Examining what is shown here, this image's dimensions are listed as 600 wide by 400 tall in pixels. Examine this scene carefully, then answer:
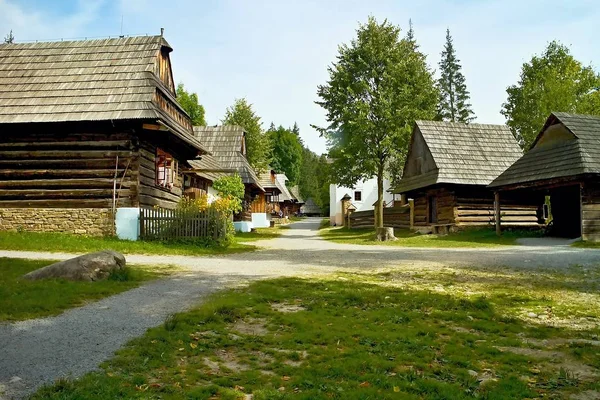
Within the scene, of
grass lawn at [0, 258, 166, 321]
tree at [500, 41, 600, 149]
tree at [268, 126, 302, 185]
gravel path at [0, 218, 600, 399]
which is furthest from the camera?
tree at [268, 126, 302, 185]

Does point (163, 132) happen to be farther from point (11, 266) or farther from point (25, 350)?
point (25, 350)

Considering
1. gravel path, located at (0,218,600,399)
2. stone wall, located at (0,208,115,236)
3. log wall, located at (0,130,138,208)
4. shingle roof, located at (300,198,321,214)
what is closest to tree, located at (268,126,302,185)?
shingle roof, located at (300,198,321,214)

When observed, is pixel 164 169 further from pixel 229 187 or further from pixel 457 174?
pixel 457 174

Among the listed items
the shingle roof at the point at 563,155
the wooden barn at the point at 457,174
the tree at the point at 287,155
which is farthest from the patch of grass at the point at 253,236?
the tree at the point at 287,155

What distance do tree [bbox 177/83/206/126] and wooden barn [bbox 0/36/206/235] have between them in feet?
102

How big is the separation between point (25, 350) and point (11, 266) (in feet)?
22.3

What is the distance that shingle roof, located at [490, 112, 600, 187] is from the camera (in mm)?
20464

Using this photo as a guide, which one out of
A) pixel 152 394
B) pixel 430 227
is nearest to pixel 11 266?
pixel 152 394

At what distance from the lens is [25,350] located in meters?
5.13

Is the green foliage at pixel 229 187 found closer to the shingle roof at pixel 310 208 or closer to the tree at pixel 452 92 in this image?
the tree at pixel 452 92

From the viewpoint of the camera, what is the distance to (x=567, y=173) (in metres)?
20.5

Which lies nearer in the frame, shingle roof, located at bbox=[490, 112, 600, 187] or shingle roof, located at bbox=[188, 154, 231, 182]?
shingle roof, located at bbox=[490, 112, 600, 187]

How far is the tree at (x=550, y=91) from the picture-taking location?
1646 inches

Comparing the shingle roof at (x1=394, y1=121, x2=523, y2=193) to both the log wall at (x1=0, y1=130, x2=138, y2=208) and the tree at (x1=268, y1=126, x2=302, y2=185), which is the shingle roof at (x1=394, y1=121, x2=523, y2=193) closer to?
the log wall at (x1=0, y1=130, x2=138, y2=208)
